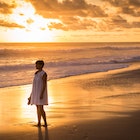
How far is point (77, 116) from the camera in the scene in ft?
34.4

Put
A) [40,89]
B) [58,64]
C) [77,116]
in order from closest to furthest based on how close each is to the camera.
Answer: [40,89] < [77,116] < [58,64]

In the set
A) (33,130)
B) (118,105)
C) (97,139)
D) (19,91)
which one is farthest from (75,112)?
(19,91)

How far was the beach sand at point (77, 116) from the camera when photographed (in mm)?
8359

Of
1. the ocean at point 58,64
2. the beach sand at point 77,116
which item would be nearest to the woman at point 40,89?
the beach sand at point 77,116

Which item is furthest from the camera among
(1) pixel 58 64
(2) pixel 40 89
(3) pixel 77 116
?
(1) pixel 58 64

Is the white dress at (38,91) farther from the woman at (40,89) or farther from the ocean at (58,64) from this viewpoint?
the ocean at (58,64)

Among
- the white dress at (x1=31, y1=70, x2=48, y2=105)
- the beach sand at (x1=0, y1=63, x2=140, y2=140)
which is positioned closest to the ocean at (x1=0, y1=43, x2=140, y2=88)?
the beach sand at (x1=0, y1=63, x2=140, y2=140)

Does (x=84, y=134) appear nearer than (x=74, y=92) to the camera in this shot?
Yes

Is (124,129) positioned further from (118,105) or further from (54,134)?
(118,105)

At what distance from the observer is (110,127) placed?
9.02 m

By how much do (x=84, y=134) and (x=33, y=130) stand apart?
1.19 m

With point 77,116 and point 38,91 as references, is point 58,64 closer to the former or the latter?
point 77,116

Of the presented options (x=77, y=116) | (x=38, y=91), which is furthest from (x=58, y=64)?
(x=38, y=91)

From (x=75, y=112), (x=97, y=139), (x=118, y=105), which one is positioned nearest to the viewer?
(x=97, y=139)
